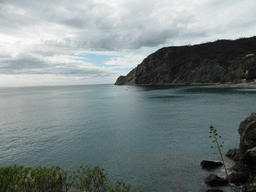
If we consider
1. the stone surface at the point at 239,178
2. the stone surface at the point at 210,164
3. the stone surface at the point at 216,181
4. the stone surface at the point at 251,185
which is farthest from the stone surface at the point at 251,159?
the stone surface at the point at 210,164

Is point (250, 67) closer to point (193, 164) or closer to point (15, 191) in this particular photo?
point (193, 164)

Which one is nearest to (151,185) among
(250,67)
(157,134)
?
(157,134)

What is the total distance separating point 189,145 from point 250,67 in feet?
668

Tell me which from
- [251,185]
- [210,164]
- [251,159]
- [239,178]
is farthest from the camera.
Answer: [210,164]

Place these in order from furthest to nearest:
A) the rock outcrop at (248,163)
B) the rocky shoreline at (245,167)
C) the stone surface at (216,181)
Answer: the stone surface at (216,181)
the rocky shoreline at (245,167)
the rock outcrop at (248,163)

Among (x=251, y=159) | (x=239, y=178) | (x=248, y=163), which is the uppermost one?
(x=251, y=159)

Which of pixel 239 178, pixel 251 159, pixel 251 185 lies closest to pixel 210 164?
pixel 239 178

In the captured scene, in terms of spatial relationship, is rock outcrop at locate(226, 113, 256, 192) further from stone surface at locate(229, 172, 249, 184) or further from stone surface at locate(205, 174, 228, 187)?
stone surface at locate(205, 174, 228, 187)

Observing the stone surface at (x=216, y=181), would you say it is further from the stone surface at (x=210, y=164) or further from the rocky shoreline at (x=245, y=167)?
the stone surface at (x=210, y=164)

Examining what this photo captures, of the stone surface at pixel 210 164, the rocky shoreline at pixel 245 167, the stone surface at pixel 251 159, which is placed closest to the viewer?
the rocky shoreline at pixel 245 167

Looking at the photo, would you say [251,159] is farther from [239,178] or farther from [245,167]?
[245,167]

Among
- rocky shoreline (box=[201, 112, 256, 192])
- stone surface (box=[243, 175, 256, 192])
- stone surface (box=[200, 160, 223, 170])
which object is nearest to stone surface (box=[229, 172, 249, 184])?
rocky shoreline (box=[201, 112, 256, 192])

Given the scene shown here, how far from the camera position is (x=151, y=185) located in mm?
18422

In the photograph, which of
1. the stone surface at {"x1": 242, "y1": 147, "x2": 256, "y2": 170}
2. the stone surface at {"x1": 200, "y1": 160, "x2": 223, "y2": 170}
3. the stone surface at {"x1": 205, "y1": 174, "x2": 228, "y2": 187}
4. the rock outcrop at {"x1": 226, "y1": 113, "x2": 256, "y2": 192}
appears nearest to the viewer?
the rock outcrop at {"x1": 226, "y1": 113, "x2": 256, "y2": 192}
